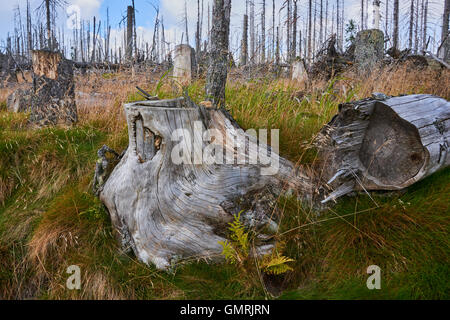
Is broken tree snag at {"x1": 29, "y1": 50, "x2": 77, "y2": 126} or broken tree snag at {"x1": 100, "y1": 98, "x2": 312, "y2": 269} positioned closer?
broken tree snag at {"x1": 100, "y1": 98, "x2": 312, "y2": 269}

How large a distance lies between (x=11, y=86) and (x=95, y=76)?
24.0ft

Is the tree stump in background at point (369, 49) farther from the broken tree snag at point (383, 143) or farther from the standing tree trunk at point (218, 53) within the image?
the broken tree snag at point (383, 143)

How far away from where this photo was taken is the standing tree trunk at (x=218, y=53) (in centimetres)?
342

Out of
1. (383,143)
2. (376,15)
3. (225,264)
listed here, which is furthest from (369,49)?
(225,264)

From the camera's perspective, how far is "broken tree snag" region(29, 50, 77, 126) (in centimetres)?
420

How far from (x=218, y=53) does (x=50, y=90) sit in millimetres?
2587

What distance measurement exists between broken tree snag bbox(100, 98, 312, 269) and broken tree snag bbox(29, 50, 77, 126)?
230cm

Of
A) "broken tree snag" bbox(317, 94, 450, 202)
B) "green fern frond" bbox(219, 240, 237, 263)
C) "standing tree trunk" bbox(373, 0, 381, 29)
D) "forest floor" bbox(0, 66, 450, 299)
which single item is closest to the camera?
"forest floor" bbox(0, 66, 450, 299)

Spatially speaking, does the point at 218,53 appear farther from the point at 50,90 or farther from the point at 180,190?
the point at 50,90

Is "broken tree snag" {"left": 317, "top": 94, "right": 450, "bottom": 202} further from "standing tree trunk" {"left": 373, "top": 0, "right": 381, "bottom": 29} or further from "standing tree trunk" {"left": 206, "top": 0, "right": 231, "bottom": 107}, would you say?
"standing tree trunk" {"left": 373, "top": 0, "right": 381, "bottom": 29}

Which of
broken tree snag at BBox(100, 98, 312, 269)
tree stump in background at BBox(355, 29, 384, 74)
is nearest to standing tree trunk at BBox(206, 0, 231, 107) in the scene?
broken tree snag at BBox(100, 98, 312, 269)

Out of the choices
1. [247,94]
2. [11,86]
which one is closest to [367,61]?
[247,94]
